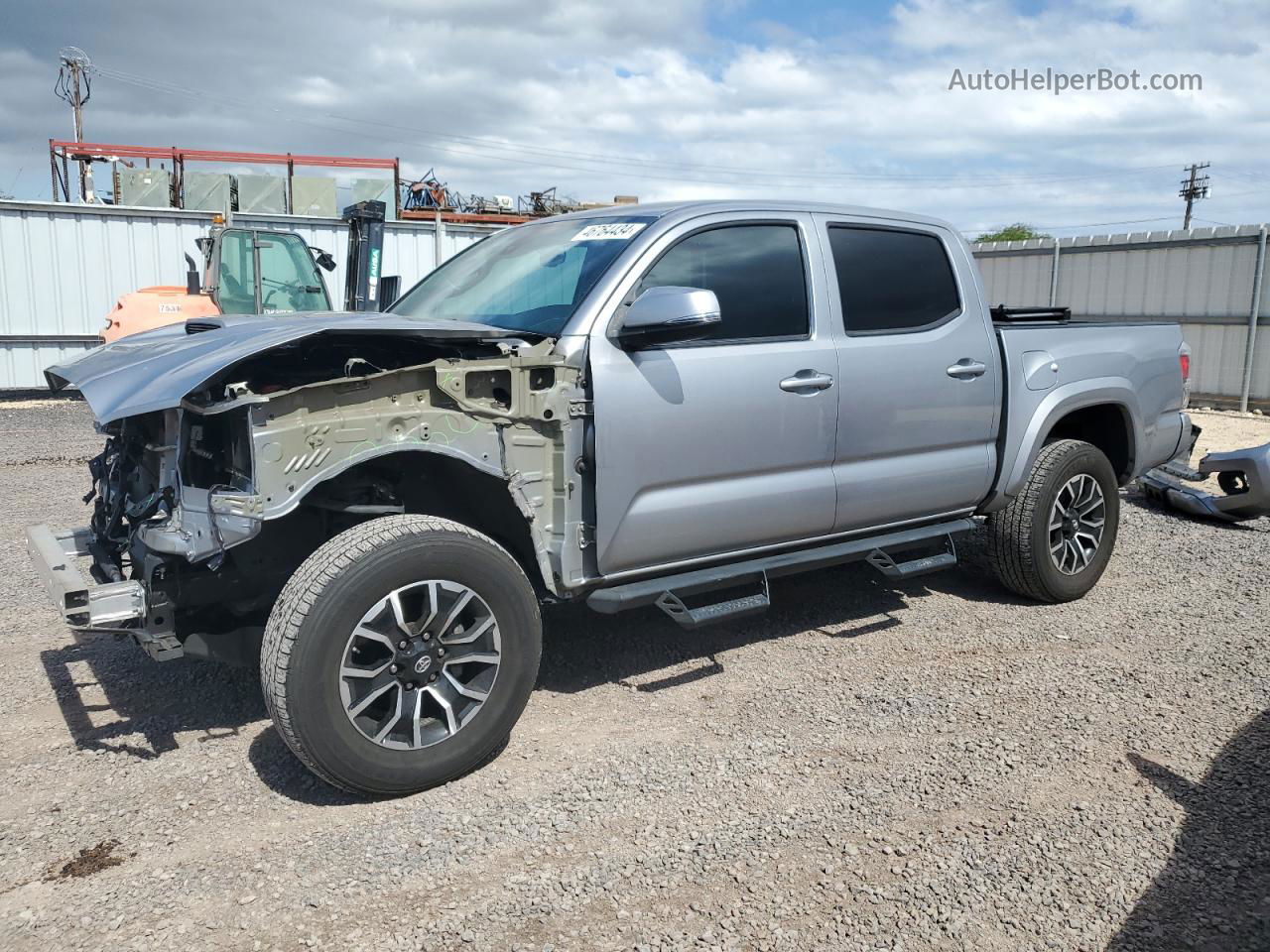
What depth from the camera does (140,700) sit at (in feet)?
14.1

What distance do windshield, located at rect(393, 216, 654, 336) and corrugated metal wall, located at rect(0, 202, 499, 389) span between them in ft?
37.4

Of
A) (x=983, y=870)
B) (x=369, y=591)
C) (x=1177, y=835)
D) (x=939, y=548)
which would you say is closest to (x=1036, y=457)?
(x=939, y=548)

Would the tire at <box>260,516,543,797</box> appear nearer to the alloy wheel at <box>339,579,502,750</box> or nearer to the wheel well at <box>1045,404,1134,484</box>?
the alloy wheel at <box>339,579,502,750</box>

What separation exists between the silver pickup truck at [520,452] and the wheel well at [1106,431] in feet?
2.32

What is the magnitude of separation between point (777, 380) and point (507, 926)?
7.75 feet

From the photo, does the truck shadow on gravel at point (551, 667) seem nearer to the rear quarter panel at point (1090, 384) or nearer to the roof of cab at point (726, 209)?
the rear quarter panel at point (1090, 384)

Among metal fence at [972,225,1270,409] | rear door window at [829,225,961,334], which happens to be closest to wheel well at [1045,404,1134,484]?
rear door window at [829,225,961,334]

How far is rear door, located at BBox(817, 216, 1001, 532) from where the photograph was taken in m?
4.61

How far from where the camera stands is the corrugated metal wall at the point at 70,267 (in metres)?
15.9

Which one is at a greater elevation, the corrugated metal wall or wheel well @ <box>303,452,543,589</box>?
the corrugated metal wall

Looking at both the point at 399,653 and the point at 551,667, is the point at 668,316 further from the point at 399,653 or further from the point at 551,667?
the point at 551,667

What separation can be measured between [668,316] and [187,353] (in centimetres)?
166

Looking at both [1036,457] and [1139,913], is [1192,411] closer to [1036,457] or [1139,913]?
[1036,457]

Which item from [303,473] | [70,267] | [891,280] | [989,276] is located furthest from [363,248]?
[989,276]
